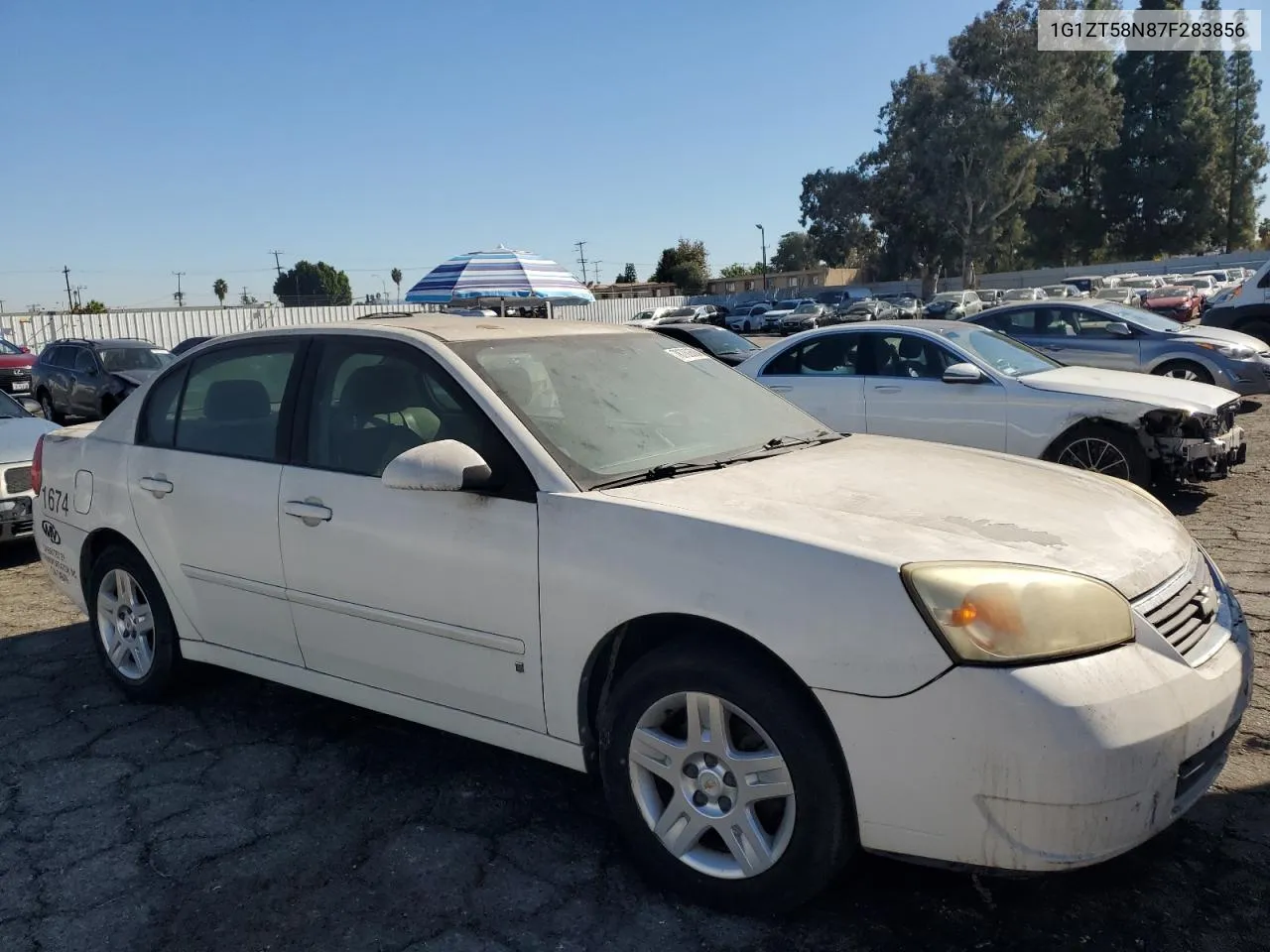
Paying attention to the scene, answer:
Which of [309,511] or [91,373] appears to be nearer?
[309,511]

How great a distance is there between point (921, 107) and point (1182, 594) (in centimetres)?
5718

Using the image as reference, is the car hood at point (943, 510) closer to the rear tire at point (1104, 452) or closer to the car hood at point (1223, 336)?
the rear tire at point (1104, 452)

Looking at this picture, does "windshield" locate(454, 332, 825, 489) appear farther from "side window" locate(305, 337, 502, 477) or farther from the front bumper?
the front bumper

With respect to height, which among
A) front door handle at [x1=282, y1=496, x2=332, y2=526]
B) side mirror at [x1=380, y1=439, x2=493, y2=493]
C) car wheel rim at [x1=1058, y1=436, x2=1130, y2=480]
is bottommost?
car wheel rim at [x1=1058, y1=436, x2=1130, y2=480]

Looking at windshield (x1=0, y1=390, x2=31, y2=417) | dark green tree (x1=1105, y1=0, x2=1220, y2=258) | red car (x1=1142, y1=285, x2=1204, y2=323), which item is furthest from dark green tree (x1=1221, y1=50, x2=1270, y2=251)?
→ windshield (x1=0, y1=390, x2=31, y2=417)

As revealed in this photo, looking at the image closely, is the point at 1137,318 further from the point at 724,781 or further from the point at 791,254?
the point at 791,254

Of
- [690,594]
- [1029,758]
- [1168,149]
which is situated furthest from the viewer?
[1168,149]

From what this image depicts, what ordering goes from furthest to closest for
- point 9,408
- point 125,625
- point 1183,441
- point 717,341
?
1. point 717,341
2. point 9,408
3. point 1183,441
4. point 125,625

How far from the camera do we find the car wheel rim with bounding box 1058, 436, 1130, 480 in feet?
22.7

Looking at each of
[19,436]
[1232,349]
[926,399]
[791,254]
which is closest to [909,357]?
[926,399]

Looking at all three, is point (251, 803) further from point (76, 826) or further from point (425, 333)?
point (425, 333)

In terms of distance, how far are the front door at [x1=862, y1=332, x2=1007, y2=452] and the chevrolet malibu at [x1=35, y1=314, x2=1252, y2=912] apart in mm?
3925

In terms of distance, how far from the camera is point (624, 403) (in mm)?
3336

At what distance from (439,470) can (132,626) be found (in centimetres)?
218
